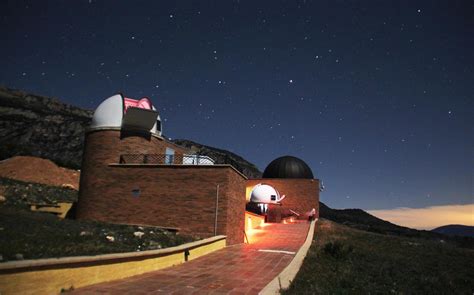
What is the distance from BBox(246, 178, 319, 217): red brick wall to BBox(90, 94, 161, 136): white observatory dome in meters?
15.8

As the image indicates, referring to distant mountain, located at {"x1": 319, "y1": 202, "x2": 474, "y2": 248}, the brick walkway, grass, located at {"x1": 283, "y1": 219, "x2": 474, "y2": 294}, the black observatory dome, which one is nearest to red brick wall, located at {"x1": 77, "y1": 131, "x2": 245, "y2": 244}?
the brick walkway

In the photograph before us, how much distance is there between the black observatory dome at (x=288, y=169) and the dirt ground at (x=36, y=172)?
20207 millimetres

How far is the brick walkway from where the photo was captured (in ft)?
21.7

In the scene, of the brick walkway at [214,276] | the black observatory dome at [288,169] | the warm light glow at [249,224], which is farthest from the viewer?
the black observatory dome at [288,169]

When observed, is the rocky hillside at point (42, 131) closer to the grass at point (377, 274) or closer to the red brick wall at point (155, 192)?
the red brick wall at point (155, 192)

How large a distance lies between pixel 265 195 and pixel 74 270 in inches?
951

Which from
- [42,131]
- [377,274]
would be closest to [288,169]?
[377,274]

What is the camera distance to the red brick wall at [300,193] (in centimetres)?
2992

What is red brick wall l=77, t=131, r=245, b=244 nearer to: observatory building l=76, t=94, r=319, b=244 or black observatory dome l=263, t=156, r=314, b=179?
observatory building l=76, t=94, r=319, b=244

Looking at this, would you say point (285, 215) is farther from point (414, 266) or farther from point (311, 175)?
point (414, 266)

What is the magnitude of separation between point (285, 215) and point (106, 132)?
18.2m

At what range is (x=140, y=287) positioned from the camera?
22.2 ft

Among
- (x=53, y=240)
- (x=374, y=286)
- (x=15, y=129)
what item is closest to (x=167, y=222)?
(x=53, y=240)

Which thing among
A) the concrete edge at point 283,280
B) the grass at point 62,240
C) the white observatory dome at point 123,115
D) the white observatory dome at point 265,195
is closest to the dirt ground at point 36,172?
the white observatory dome at point 265,195
